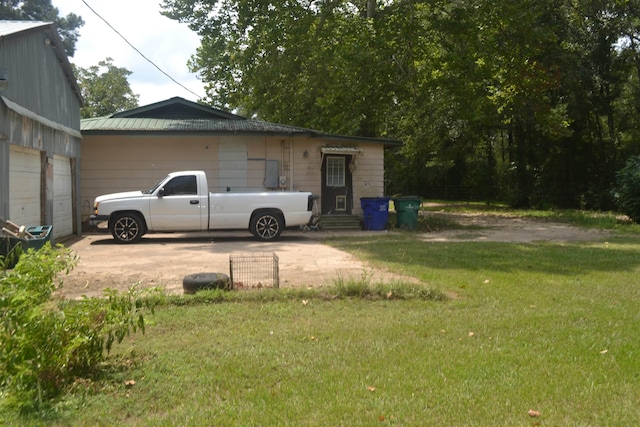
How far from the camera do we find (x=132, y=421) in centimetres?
375

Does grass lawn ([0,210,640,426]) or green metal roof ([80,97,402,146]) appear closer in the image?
grass lawn ([0,210,640,426])

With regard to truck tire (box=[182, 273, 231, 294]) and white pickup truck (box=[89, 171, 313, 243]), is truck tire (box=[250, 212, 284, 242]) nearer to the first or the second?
white pickup truck (box=[89, 171, 313, 243])

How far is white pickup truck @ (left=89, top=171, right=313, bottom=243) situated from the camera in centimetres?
1371

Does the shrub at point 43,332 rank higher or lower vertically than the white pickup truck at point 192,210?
lower

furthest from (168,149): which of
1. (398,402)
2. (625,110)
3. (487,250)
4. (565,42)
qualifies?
(625,110)

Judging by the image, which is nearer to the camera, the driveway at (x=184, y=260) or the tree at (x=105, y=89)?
the driveway at (x=184, y=260)

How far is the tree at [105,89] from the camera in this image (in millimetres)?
42125

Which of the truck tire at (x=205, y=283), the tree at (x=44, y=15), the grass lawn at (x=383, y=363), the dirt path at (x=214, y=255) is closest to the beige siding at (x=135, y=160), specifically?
the dirt path at (x=214, y=255)

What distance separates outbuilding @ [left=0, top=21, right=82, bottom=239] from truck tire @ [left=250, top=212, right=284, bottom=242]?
15.6ft

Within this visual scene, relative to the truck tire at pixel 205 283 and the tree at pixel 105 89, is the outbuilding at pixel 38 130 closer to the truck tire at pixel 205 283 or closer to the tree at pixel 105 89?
the truck tire at pixel 205 283

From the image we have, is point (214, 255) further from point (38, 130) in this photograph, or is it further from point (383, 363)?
point (383, 363)

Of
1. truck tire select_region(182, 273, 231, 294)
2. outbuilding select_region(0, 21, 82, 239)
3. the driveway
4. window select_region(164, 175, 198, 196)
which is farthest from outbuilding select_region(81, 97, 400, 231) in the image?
truck tire select_region(182, 273, 231, 294)

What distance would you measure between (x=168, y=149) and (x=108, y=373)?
13388 millimetres

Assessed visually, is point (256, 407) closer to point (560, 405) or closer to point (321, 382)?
point (321, 382)
